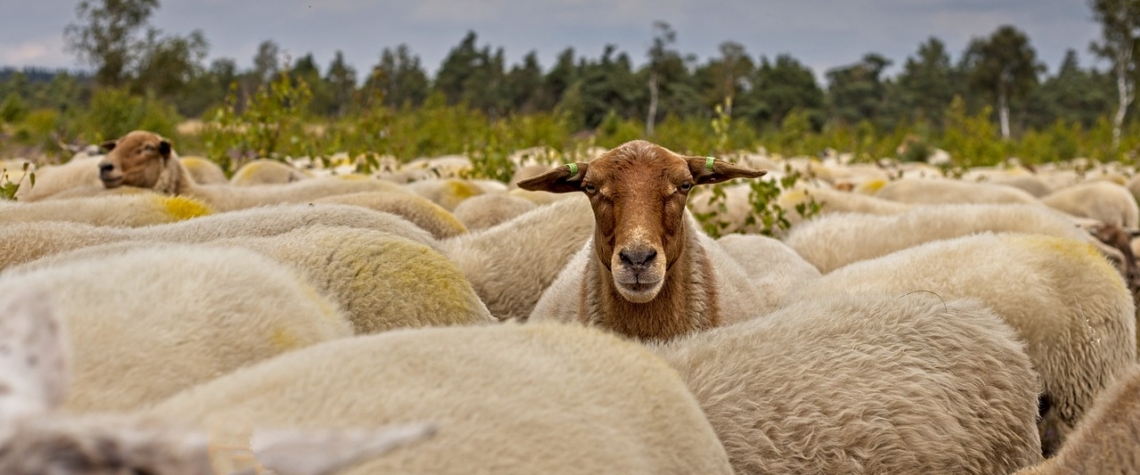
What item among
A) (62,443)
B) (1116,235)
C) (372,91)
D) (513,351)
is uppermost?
(372,91)

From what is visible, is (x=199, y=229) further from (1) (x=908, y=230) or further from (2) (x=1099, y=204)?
(2) (x=1099, y=204)

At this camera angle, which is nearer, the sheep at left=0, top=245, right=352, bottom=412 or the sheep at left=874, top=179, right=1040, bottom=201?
the sheep at left=0, top=245, right=352, bottom=412

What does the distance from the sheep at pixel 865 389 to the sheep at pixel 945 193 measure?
7.70 metres

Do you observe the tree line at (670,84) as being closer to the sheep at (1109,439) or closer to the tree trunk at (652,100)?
the tree trunk at (652,100)

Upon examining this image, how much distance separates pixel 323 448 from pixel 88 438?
0.99ft

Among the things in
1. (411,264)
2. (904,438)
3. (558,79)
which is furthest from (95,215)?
(558,79)

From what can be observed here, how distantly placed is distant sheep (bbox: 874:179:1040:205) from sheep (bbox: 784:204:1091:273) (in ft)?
12.1

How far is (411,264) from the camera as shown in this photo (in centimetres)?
365

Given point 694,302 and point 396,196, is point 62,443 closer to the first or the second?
point 694,302

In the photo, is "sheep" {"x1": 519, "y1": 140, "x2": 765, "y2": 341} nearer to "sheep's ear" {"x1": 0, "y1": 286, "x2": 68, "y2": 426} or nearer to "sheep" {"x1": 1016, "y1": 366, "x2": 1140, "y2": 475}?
"sheep" {"x1": 1016, "y1": 366, "x2": 1140, "y2": 475}

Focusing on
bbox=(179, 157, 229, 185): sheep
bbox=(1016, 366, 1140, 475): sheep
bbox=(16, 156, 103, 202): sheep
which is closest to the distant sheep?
bbox=(179, 157, 229, 185): sheep

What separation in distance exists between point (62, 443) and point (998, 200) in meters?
10.7

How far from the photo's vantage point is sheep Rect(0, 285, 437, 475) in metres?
1.25

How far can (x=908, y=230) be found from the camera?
6.77 meters
